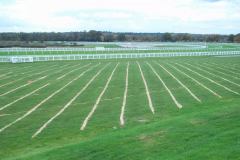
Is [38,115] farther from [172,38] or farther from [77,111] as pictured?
[172,38]

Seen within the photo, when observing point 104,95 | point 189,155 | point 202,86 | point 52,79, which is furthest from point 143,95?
point 189,155

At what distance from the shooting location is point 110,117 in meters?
15.8

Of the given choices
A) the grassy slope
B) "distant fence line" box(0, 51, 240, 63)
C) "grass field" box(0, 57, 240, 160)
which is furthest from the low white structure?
the grassy slope

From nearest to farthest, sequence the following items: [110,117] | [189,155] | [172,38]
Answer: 1. [189,155]
2. [110,117]
3. [172,38]

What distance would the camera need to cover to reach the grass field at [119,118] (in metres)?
9.30

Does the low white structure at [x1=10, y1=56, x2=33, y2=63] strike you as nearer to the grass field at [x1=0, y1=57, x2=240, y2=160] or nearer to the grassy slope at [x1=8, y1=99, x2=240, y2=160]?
the grass field at [x1=0, y1=57, x2=240, y2=160]

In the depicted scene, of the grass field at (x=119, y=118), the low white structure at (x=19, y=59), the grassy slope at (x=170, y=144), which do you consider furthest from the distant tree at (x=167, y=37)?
the grassy slope at (x=170, y=144)

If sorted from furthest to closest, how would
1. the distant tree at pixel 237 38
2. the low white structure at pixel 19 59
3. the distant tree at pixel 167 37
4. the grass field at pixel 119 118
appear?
the distant tree at pixel 167 37
the distant tree at pixel 237 38
the low white structure at pixel 19 59
the grass field at pixel 119 118

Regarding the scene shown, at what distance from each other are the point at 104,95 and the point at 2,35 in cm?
13661

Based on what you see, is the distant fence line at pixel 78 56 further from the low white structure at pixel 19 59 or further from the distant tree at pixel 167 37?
the distant tree at pixel 167 37

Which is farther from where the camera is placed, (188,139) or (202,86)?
(202,86)

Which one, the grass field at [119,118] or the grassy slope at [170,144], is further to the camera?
the grass field at [119,118]

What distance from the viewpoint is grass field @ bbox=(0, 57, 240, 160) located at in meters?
9.30

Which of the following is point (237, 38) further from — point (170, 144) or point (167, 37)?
point (170, 144)
